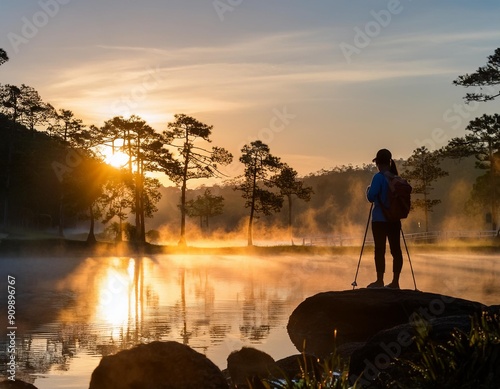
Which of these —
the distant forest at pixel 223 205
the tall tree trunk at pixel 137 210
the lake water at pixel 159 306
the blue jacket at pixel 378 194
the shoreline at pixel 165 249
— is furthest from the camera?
the distant forest at pixel 223 205

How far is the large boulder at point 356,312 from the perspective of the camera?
13.2 metres

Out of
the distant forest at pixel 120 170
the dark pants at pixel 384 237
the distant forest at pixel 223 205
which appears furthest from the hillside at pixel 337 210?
the dark pants at pixel 384 237

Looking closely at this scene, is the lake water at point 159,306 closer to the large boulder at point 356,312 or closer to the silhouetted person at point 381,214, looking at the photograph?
the large boulder at point 356,312

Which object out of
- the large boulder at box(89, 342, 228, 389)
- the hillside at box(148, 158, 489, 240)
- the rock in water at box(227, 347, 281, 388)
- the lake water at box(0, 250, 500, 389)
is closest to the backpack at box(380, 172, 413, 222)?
the lake water at box(0, 250, 500, 389)

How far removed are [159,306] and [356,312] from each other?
274 inches

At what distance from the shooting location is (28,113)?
79.8 metres

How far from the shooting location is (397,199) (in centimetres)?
1434

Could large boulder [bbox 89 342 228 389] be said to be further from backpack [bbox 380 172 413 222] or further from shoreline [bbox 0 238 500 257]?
shoreline [bbox 0 238 500 257]

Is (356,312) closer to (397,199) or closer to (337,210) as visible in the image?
(397,199)

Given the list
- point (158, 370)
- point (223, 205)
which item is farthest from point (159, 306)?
point (223, 205)

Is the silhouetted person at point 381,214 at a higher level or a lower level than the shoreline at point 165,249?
higher

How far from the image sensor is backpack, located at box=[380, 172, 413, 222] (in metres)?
14.3

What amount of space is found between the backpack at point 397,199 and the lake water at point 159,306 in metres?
2.45

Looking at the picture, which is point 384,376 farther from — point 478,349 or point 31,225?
point 31,225
